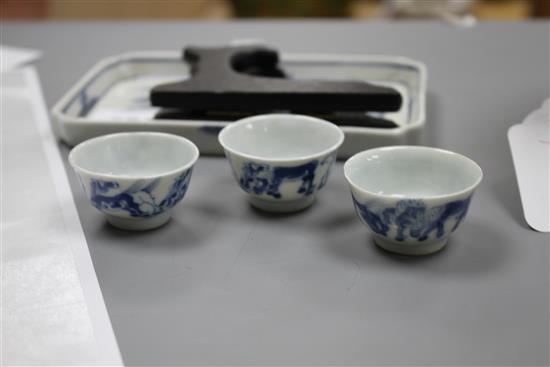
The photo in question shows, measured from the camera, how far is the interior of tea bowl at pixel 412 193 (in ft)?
1.88

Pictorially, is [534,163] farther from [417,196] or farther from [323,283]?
[323,283]

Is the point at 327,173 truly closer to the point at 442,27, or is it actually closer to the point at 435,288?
the point at 435,288

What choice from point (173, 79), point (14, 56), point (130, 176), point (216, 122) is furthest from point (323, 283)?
point (14, 56)

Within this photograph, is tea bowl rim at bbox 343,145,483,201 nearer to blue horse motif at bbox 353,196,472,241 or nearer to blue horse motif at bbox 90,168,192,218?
blue horse motif at bbox 353,196,472,241

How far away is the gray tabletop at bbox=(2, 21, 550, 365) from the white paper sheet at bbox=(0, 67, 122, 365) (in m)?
0.02

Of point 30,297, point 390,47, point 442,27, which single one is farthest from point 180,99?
point 442,27

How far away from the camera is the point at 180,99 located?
2.72 feet

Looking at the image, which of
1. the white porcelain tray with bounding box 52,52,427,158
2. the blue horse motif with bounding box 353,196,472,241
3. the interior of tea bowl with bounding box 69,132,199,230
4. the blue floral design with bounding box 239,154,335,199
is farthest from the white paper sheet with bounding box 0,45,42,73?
the blue horse motif with bounding box 353,196,472,241

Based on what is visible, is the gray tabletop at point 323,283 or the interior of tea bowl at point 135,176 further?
the interior of tea bowl at point 135,176

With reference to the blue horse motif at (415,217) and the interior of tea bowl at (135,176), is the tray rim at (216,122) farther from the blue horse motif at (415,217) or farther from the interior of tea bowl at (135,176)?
the blue horse motif at (415,217)

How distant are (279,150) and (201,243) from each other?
164 millimetres

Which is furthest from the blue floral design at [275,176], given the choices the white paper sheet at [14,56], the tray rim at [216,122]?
the white paper sheet at [14,56]

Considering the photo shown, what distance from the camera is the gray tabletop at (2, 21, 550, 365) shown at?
50 centimetres

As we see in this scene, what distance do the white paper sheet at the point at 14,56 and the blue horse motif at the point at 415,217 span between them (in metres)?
0.73
